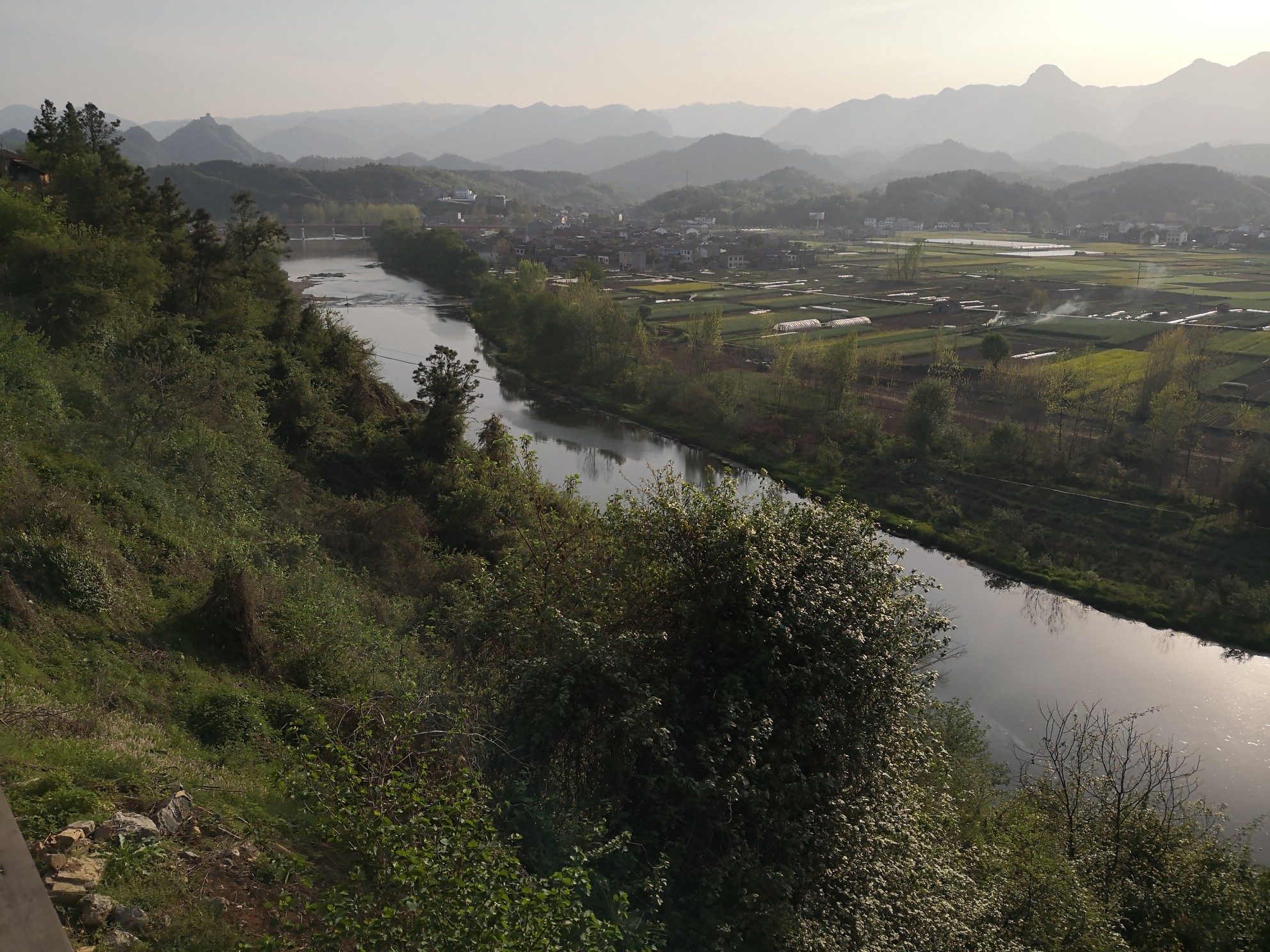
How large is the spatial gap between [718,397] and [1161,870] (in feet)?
49.2

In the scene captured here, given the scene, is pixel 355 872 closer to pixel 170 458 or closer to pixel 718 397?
pixel 170 458

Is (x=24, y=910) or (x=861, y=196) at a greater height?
(x=861, y=196)

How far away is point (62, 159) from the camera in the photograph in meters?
13.2

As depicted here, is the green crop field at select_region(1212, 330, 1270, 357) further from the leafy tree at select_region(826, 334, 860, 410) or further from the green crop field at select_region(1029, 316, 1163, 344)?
the leafy tree at select_region(826, 334, 860, 410)

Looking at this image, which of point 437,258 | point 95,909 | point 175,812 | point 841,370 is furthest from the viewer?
point 437,258

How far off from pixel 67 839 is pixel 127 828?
179 millimetres

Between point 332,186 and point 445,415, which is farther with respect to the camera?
point 332,186

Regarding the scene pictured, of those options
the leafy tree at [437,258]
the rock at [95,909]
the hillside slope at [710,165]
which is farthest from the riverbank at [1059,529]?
the hillside slope at [710,165]

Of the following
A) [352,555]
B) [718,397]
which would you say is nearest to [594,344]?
[718,397]

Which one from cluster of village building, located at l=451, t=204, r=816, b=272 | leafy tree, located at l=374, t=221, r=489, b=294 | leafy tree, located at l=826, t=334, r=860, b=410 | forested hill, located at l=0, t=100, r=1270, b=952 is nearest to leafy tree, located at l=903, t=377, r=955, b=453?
leafy tree, located at l=826, t=334, r=860, b=410

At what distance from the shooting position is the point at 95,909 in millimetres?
2412

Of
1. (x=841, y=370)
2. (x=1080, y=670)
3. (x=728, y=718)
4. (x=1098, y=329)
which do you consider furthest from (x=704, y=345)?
(x=728, y=718)

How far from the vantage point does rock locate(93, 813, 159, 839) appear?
9.12ft

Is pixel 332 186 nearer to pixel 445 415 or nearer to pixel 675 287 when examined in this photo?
pixel 675 287
